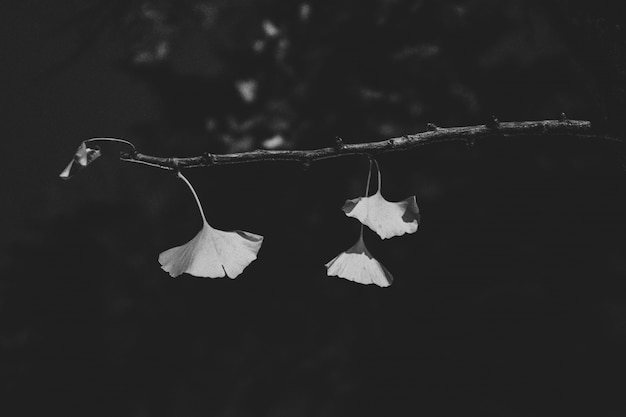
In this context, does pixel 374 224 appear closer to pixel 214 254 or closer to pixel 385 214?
pixel 385 214

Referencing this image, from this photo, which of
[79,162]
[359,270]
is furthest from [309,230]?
[79,162]

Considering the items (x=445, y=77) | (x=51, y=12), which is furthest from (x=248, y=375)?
(x=51, y=12)

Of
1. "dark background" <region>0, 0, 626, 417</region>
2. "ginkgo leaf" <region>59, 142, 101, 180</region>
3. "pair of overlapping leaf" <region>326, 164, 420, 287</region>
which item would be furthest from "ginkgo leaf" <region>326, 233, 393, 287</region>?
"dark background" <region>0, 0, 626, 417</region>

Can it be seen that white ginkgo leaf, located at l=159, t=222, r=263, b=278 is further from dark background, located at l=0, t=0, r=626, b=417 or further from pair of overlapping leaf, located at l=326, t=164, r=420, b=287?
dark background, located at l=0, t=0, r=626, b=417

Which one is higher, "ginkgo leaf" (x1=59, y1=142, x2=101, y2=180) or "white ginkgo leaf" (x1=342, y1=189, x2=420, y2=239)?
"ginkgo leaf" (x1=59, y1=142, x2=101, y2=180)

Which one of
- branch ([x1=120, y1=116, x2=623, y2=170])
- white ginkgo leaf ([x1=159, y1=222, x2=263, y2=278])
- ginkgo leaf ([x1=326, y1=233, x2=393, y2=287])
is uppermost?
branch ([x1=120, y1=116, x2=623, y2=170])

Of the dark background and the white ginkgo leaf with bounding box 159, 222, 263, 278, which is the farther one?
the dark background

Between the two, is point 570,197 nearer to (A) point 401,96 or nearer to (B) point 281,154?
(A) point 401,96
